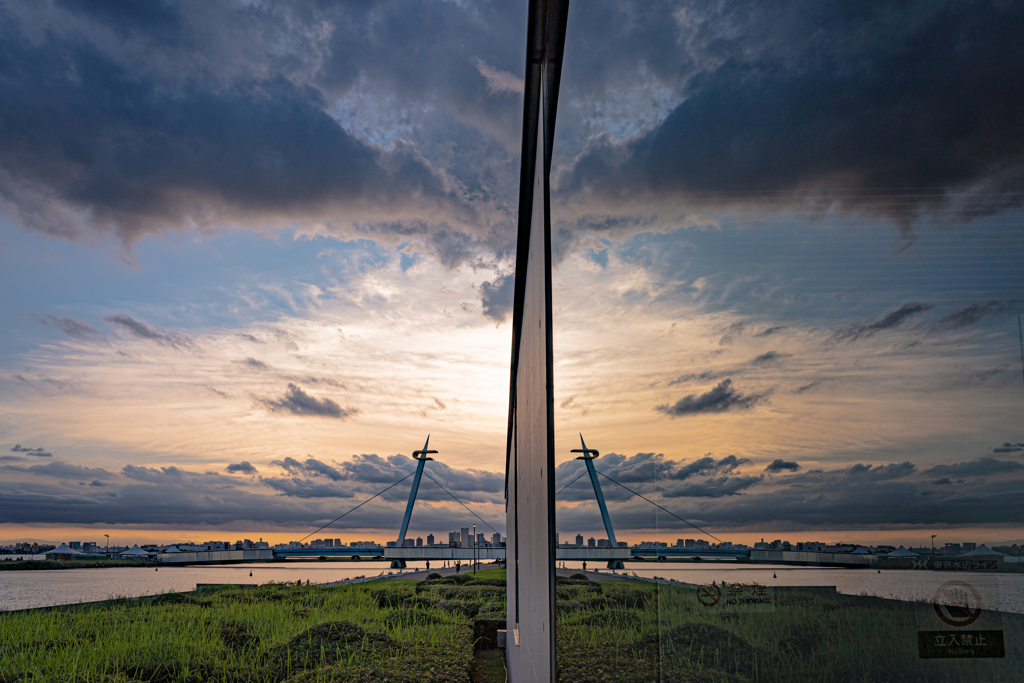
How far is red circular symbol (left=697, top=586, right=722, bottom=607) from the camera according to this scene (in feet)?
2.46

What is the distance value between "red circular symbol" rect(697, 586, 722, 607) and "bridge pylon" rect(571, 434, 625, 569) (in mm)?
757

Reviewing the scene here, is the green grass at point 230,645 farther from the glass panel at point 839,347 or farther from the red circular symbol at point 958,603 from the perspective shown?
the red circular symbol at point 958,603

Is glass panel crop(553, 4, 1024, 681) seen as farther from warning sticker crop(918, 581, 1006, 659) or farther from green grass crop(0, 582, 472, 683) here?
green grass crop(0, 582, 472, 683)

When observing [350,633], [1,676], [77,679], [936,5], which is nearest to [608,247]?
[936,5]

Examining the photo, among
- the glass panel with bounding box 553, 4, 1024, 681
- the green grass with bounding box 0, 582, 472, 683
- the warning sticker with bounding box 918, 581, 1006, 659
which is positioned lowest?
the green grass with bounding box 0, 582, 472, 683

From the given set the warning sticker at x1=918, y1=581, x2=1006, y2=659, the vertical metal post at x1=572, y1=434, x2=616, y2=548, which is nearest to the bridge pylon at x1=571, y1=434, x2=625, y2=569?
the vertical metal post at x1=572, y1=434, x2=616, y2=548

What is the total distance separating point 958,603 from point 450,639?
1406 cm

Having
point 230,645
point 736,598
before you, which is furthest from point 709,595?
point 230,645

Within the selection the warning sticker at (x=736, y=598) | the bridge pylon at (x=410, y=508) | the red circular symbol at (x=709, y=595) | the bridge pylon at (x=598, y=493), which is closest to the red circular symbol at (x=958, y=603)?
the warning sticker at (x=736, y=598)

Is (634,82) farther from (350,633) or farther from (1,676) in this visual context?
(1,676)

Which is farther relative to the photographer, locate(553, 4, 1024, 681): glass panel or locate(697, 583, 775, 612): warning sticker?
locate(697, 583, 775, 612): warning sticker

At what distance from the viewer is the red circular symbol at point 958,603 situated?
378 millimetres

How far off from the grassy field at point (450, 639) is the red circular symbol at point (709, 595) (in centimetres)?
1

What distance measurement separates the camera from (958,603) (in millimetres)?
382
